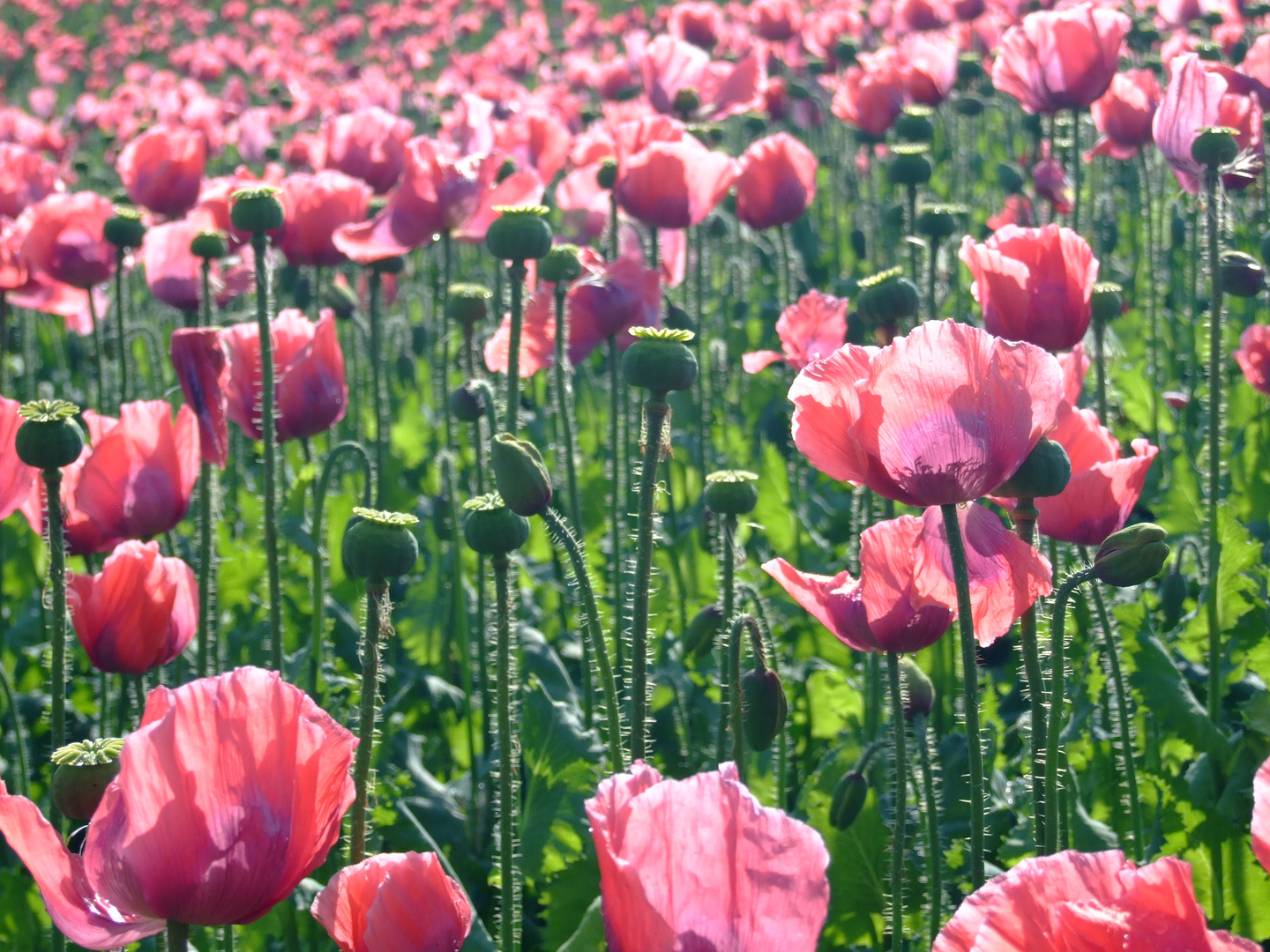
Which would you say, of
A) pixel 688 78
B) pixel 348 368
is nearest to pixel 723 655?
pixel 688 78

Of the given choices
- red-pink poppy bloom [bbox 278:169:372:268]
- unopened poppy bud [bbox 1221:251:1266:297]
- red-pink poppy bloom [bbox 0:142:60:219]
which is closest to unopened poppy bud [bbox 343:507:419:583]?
unopened poppy bud [bbox 1221:251:1266:297]

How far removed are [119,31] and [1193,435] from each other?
13591 mm

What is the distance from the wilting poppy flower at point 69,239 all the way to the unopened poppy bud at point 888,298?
6.34 ft

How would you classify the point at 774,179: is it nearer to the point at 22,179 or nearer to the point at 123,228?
the point at 123,228

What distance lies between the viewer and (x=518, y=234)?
2.13 meters

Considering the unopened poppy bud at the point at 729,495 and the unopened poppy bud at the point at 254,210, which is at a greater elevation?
the unopened poppy bud at the point at 254,210

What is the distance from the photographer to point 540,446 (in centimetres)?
399

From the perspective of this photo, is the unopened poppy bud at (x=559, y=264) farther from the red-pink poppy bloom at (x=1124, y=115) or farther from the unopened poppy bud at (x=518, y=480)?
the red-pink poppy bloom at (x=1124, y=115)

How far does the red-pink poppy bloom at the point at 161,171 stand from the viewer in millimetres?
3855

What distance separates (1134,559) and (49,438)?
1316mm

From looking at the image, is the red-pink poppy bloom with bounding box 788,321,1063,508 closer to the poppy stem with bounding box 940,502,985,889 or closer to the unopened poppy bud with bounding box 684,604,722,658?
the poppy stem with bounding box 940,502,985,889

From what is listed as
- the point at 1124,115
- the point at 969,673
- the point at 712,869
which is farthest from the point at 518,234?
the point at 1124,115

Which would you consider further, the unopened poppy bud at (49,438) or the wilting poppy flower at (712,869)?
the unopened poppy bud at (49,438)

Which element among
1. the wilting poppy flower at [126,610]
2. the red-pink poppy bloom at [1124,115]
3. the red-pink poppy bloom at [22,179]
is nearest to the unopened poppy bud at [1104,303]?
the red-pink poppy bloom at [1124,115]
